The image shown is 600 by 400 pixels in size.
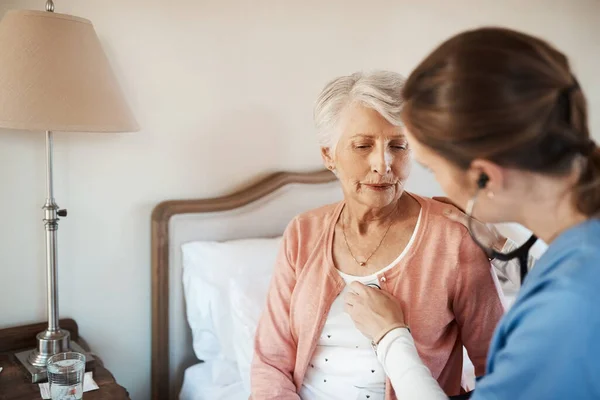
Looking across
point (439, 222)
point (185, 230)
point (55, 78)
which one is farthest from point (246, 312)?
point (55, 78)

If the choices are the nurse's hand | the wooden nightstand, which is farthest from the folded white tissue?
the nurse's hand

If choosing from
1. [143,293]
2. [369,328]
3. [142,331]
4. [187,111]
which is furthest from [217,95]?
[369,328]

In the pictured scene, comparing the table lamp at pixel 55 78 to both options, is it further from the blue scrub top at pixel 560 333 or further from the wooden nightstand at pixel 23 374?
the blue scrub top at pixel 560 333

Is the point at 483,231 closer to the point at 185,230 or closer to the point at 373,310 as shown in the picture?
the point at 373,310

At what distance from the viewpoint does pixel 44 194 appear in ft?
5.39

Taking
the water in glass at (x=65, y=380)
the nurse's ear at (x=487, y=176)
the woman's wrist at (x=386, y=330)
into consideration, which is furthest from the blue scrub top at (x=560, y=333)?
the water in glass at (x=65, y=380)

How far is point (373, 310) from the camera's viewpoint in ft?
3.86

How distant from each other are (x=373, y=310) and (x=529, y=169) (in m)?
0.53

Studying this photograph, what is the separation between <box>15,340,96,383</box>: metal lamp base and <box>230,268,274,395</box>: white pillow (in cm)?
41

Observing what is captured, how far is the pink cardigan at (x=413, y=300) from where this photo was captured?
1.23 m

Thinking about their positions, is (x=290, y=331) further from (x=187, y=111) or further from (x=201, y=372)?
(x=187, y=111)

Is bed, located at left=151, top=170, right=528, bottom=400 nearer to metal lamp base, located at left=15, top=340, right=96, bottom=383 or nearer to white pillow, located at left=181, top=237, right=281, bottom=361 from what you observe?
white pillow, located at left=181, top=237, right=281, bottom=361

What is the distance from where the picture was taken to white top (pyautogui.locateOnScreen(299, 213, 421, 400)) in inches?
50.5

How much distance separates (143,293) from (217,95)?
26.8 inches
